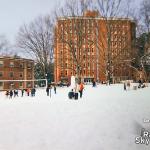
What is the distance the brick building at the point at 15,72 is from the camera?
35969mm

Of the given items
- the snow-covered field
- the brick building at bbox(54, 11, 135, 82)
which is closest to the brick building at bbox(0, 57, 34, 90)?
the brick building at bbox(54, 11, 135, 82)

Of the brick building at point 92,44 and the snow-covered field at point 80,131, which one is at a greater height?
the brick building at point 92,44

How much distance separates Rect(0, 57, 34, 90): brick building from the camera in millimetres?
35969

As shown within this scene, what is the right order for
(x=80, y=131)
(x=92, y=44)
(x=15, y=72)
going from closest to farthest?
(x=80, y=131), (x=92, y=44), (x=15, y=72)

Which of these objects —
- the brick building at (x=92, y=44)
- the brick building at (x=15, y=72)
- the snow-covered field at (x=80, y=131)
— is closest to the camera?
the snow-covered field at (x=80, y=131)

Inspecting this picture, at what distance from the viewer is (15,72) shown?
39125 mm

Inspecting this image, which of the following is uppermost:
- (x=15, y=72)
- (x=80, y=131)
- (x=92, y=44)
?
(x=92, y=44)

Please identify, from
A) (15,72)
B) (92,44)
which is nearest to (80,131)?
(92,44)

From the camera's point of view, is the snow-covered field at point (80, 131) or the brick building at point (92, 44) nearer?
the snow-covered field at point (80, 131)

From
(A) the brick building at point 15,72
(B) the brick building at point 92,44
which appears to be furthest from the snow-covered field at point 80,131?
(A) the brick building at point 15,72

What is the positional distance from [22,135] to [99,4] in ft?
61.6

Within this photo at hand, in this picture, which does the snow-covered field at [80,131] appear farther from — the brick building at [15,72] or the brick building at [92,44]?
the brick building at [15,72]

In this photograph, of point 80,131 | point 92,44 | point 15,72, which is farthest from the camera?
point 15,72

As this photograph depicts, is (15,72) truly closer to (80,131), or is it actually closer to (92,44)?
(92,44)
